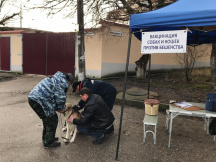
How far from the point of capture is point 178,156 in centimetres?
349

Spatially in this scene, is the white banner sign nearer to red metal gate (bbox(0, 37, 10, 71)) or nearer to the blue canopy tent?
the blue canopy tent

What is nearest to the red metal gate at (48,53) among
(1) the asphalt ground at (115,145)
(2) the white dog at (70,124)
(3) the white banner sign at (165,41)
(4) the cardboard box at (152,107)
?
(1) the asphalt ground at (115,145)

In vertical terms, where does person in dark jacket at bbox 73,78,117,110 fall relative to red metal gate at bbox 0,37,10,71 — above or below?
below

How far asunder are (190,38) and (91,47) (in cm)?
548

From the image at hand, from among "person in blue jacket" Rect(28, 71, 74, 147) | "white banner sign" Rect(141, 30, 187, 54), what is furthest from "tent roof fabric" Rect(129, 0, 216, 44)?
"person in blue jacket" Rect(28, 71, 74, 147)

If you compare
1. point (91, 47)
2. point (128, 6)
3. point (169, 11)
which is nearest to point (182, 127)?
point (169, 11)

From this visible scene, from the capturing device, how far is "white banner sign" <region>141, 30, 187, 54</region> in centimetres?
320

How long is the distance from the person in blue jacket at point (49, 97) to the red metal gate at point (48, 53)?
287 inches

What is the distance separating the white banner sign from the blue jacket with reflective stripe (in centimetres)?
159

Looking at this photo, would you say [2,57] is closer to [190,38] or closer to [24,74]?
[24,74]

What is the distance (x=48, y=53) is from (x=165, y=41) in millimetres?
9431

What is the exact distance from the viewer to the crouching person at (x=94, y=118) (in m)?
3.64

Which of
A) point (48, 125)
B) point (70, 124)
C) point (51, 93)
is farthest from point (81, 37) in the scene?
point (48, 125)

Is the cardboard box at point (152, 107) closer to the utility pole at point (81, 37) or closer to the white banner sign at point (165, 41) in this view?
the white banner sign at point (165, 41)
